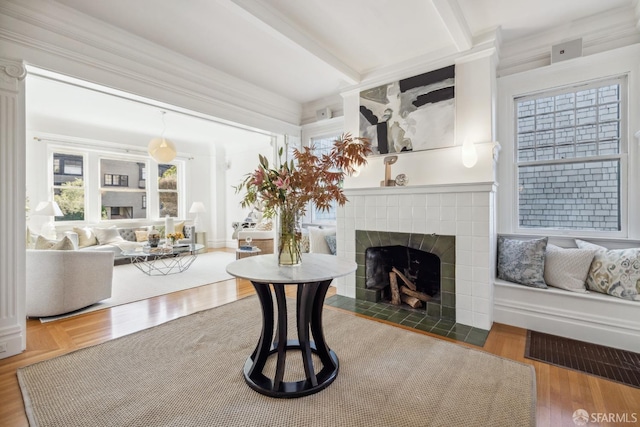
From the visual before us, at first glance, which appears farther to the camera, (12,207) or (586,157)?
(586,157)

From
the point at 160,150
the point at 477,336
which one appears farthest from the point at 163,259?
the point at 477,336

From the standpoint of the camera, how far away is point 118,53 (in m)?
2.85

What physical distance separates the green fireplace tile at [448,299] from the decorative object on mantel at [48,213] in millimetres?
6330

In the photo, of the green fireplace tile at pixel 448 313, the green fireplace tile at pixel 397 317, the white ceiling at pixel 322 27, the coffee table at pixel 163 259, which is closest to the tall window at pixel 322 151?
the white ceiling at pixel 322 27

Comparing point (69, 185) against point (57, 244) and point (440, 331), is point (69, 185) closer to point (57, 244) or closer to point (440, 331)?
point (57, 244)

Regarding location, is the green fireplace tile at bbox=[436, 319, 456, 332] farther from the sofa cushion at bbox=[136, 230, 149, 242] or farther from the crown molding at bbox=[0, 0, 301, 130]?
the sofa cushion at bbox=[136, 230, 149, 242]

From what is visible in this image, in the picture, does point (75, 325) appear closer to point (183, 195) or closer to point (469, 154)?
point (469, 154)

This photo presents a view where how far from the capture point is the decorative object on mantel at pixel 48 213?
16.2 ft

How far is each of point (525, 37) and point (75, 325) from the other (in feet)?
17.6

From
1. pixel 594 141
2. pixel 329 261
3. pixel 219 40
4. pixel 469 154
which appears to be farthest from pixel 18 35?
pixel 594 141

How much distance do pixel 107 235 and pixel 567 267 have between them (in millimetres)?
7219

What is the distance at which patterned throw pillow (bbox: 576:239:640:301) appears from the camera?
2340 millimetres

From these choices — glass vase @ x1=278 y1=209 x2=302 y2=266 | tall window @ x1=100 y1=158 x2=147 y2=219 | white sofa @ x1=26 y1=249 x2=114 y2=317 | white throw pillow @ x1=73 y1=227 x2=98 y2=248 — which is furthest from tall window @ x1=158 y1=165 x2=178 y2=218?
glass vase @ x1=278 y1=209 x2=302 y2=266

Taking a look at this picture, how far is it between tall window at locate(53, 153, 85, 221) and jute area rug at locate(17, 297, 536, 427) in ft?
15.9
